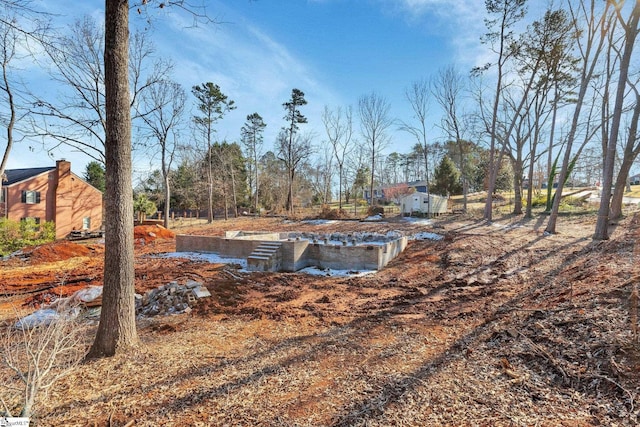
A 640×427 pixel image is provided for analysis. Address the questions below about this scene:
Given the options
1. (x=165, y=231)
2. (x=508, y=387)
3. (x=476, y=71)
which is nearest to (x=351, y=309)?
(x=508, y=387)

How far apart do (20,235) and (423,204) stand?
24884 millimetres

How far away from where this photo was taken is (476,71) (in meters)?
18.0

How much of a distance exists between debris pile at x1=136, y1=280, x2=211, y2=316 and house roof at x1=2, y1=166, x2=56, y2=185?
73.9 ft

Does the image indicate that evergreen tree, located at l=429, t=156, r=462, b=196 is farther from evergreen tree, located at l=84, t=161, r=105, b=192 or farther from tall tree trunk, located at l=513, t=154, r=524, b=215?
evergreen tree, located at l=84, t=161, r=105, b=192

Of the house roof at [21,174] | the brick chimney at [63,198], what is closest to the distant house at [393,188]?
the brick chimney at [63,198]

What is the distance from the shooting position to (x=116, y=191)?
3516 millimetres

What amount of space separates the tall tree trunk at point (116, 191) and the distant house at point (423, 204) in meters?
22.0

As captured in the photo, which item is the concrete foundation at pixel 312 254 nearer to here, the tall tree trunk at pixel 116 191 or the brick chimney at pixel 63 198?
the tall tree trunk at pixel 116 191

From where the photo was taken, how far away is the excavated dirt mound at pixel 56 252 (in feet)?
39.0

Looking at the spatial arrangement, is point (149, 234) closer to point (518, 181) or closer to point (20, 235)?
point (20, 235)

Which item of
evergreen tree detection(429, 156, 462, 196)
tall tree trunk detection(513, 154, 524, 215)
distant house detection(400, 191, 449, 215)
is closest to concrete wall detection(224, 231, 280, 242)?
distant house detection(400, 191, 449, 215)

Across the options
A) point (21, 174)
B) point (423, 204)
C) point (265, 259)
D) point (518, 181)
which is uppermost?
point (21, 174)

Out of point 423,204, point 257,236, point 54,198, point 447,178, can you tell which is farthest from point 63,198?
point 447,178

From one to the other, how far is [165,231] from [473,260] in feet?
56.3
